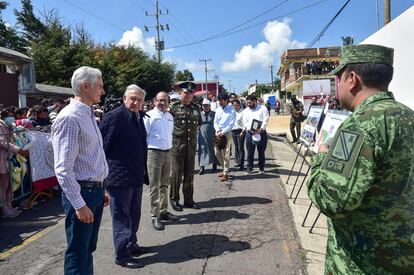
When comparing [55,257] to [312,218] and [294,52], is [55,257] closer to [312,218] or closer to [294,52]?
[312,218]

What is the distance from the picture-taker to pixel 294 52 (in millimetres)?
59125

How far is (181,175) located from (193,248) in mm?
1865

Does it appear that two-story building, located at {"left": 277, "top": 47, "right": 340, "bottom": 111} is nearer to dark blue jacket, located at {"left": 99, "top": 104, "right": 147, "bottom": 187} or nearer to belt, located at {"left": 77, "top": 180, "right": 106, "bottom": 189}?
dark blue jacket, located at {"left": 99, "top": 104, "right": 147, "bottom": 187}

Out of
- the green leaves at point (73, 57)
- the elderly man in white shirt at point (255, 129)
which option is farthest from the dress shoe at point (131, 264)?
the green leaves at point (73, 57)

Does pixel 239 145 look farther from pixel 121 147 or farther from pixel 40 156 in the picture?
pixel 121 147

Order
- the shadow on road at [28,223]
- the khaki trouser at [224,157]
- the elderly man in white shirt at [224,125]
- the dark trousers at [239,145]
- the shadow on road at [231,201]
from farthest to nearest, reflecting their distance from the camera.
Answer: the dark trousers at [239,145] < the elderly man in white shirt at [224,125] < the khaki trouser at [224,157] < the shadow on road at [231,201] < the shadow on road at [28,223]

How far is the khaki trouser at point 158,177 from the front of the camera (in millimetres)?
5281

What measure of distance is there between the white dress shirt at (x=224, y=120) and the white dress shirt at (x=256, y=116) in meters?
0.43

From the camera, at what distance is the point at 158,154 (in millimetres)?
5324

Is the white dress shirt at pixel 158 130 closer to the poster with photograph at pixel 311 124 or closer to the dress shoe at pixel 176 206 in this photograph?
the dress shoe at pixel 176 206

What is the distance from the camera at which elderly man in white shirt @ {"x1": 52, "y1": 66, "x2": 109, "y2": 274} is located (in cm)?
281

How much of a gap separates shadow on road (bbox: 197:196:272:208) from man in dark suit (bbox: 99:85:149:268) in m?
2.52

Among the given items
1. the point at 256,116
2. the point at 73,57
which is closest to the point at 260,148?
the point at 256,116

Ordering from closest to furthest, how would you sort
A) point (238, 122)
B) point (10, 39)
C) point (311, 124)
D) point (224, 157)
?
point (311, 124) → point (224, 157) → point (238, 122) → point (10, 39)
